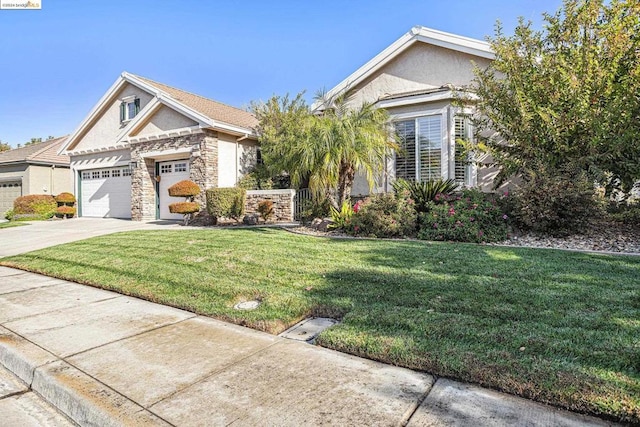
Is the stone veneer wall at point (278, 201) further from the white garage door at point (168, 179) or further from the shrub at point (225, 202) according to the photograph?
Result: the white garage door at point (168, 179)

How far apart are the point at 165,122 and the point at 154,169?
2.71 meters

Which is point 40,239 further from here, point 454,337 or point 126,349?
point 454,337

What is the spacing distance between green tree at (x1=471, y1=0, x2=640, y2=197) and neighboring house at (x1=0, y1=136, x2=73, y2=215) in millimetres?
25592

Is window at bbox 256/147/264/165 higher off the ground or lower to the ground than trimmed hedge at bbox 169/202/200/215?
higher

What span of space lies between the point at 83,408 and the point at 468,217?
7.93 meters

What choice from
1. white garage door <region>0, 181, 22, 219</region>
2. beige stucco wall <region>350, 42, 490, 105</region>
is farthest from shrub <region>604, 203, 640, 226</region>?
white garage door <region>0, 181, 22, 219</region>

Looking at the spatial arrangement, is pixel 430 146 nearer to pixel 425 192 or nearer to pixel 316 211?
pixel 425 192

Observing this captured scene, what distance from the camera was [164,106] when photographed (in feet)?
56.6

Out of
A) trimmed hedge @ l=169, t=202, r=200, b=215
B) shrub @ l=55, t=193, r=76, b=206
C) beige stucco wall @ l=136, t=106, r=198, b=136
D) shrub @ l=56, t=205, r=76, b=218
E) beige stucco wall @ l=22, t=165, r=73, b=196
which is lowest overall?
shrub @ l=56, t=205, r=76, b=218

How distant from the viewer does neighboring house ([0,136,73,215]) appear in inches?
904

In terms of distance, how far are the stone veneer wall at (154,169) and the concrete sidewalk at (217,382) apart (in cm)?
1194

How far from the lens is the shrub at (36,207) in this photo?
20.4m

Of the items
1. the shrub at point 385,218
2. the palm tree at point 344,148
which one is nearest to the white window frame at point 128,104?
the palm tree at point 344,148

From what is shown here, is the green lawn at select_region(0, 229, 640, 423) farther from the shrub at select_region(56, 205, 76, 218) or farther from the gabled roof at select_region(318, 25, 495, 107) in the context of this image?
the shrub at select_region(56, 205, 76, 218)
